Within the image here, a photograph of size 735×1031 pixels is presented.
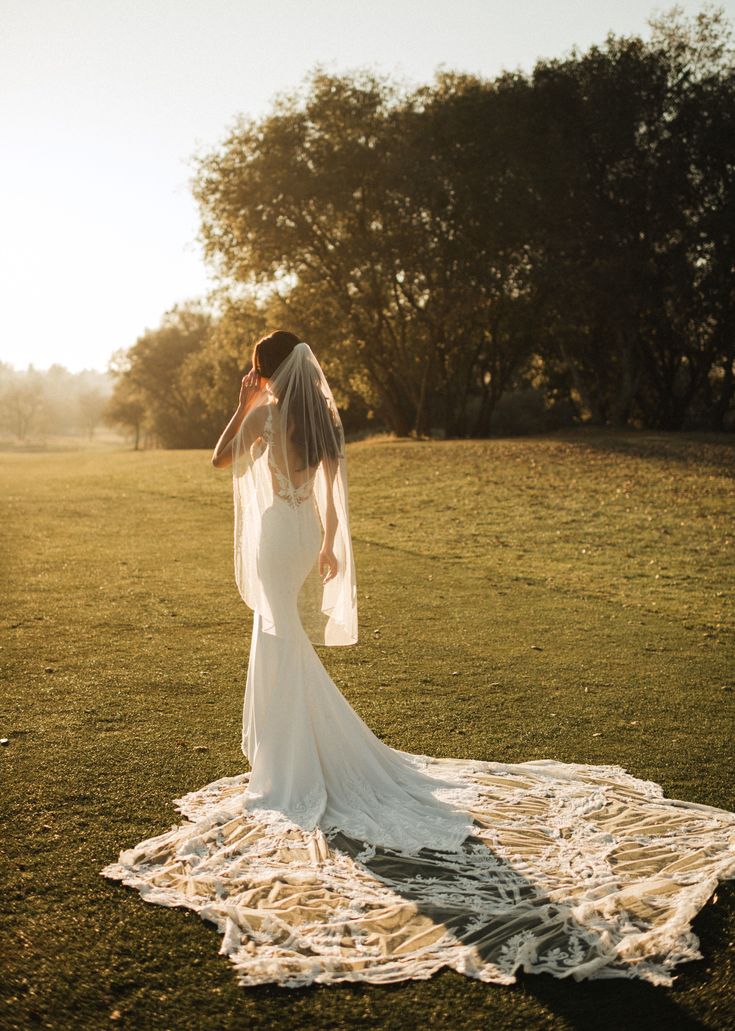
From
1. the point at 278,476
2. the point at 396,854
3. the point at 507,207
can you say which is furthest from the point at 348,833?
the point at 507,207

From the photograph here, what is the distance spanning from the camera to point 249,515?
595cm

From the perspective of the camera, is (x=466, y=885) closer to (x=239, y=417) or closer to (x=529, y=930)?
(x=529, y=930)

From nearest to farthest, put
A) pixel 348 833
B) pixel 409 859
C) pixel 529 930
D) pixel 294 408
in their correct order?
pixel 529 930 → pixel 409 859 → pixel 348 833 → pixel 294 408

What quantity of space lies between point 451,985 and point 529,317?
3681cm

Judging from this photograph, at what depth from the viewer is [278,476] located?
5.67 metres

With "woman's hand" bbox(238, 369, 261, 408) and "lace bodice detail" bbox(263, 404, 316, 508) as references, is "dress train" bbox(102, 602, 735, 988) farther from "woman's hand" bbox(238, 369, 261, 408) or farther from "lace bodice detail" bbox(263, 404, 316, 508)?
"woman's hand" bbox(238, 369, 261, 408)

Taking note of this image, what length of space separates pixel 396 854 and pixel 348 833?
0.33 metres

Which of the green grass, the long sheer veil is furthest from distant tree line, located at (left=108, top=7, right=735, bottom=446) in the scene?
the long sheer veil

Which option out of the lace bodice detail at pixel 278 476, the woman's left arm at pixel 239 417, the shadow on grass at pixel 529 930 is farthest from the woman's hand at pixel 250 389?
the shadow on grass at pixel 529 930

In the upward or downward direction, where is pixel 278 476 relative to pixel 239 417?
downward

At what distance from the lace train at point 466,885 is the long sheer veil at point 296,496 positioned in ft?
4.07

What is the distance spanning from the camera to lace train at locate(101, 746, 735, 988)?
393 centimetres

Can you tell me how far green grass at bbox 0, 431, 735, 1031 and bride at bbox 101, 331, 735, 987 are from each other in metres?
0.18

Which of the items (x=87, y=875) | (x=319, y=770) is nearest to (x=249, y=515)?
(x=319, y=770)
